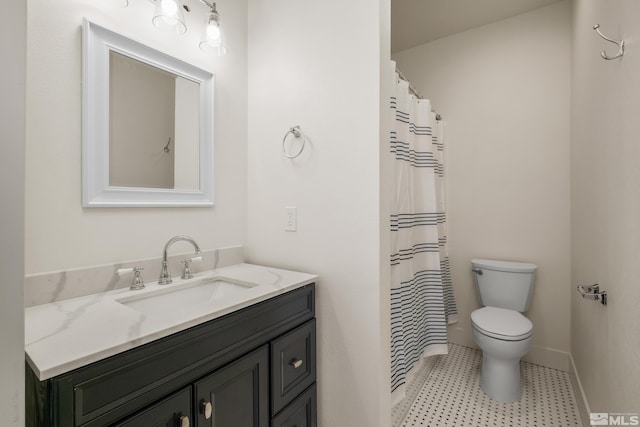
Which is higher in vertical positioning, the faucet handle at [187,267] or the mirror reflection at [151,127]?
the mirror reflection at [151,127]

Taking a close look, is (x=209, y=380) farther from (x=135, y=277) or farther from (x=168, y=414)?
(x=135, y=277)

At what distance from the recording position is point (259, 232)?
1.65 meters

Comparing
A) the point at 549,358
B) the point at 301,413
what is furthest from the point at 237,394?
the point at 549,358

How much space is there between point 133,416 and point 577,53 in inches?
113

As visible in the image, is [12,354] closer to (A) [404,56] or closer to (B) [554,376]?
(B) [554,376]

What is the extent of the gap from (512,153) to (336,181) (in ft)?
5.85

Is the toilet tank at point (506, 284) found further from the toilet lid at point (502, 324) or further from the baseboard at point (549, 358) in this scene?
the baseboard at point (549, 358)

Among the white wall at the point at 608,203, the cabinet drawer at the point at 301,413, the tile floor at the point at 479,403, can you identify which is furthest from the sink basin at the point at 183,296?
the white wall at the point at 608,203

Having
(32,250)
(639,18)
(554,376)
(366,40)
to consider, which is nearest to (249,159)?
(366,40)

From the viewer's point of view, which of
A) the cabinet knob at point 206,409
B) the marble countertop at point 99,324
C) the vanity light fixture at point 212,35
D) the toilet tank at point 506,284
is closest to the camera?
the marble countertop at point 99,324

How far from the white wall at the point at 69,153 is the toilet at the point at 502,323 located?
1.87 meters

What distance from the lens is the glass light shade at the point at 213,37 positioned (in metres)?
1.33
